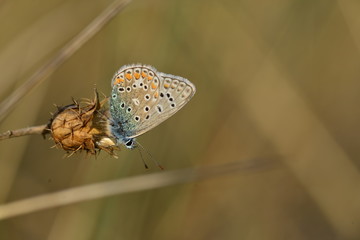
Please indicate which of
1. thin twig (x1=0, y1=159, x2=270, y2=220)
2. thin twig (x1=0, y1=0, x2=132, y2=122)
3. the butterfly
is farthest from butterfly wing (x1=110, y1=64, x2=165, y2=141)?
thin twig (x1=0, y1=0, x2=132, y2=122)

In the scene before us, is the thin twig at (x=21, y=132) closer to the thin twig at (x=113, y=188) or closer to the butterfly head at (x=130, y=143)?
the thin twig at (x=113, y=188)

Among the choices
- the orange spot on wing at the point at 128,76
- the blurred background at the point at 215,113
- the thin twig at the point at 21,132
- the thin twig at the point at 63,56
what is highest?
the thin twig at the point at 63,56

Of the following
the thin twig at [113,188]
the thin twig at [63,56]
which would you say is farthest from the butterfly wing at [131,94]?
the thin twig at [63,56]

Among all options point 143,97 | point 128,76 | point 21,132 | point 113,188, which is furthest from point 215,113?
point 21,132

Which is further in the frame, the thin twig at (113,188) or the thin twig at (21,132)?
the thin twig at (113,188)

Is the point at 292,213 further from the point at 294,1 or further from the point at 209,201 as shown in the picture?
the point at 294,1

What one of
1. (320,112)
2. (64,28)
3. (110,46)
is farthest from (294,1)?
(64,28)

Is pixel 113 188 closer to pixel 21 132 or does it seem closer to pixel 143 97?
pixel 143 97
